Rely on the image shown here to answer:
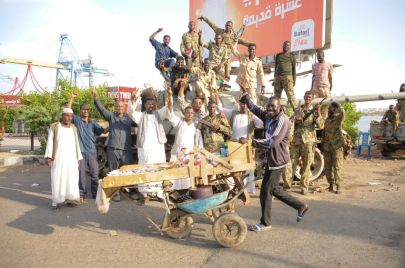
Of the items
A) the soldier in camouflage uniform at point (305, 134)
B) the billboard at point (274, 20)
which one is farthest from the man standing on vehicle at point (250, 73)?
the billboard at point (274, 20)

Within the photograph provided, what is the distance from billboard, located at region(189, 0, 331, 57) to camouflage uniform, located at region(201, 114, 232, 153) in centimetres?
734

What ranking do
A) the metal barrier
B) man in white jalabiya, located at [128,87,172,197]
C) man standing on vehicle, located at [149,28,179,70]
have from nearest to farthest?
man in white jalabiya, located at [128,87,172,197]
man standing on vehicle, located at [149,28,179,70]
the metal barrier

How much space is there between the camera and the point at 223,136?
6555mm

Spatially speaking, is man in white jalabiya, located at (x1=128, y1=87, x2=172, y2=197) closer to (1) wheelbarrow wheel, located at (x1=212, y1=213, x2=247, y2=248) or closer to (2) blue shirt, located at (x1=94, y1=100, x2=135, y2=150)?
(2) blue shirt, located at (x1=94, y1=100, x2=135, y2=150)

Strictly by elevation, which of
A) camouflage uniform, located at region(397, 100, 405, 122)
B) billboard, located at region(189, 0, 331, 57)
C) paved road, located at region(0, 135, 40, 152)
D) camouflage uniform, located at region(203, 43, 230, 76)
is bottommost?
paved road, located at region(0, 135, 40, 152)

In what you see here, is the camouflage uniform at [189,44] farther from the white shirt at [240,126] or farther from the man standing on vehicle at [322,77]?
the white shirt at [240,126]

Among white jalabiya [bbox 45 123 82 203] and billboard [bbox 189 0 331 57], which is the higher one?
billboard [bbox 189 0 331 57]

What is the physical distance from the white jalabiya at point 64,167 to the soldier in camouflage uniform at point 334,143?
483cm

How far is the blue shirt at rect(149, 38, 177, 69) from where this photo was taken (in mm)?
9383

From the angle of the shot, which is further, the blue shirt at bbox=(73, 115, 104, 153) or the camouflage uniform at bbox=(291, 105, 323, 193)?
the camouflage uniform at bbox=(291, 105, 323, 193)

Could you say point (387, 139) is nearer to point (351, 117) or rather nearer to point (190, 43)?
point (351, 117)

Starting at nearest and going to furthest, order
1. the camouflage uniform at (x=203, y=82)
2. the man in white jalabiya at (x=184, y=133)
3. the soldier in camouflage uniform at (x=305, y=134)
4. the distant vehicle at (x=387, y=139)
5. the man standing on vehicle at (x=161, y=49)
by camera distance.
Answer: the man in white jalabiya at (x=184, y=133) → the soldier in camouflage uniform at (x=305, y=134) → the camouflage uniform at (x=203, y=82) → the man standing on vehicle at (x=161, y=49) → the distant vehicle at (x=387, y=139)

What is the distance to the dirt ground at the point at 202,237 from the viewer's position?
3.90 metres

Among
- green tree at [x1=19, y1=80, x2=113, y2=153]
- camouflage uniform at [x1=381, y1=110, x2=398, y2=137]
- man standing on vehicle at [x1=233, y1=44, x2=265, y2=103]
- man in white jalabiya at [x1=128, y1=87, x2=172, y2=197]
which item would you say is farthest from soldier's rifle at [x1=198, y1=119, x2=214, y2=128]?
camouflage uniform at [x1=381, y1=110, x2=398, y2=137]
